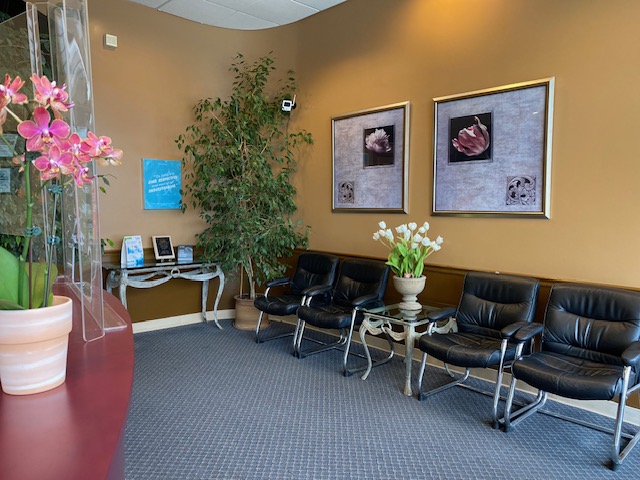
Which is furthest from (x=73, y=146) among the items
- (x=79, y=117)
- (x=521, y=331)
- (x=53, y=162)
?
(x=521, y=331)

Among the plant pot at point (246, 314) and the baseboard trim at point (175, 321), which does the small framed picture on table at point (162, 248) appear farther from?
the plant pot at point (246, 314)

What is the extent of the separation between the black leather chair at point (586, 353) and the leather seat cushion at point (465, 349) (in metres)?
0.17

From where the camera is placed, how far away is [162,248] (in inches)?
202

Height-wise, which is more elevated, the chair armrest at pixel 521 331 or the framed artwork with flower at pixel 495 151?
the framed artwork with flower at pixel 495 151

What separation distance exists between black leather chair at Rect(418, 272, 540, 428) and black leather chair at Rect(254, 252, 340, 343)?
4.82 feet

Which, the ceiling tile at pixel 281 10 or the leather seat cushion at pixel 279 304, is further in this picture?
the ceiling tile at pixel 281 10

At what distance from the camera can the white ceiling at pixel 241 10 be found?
4927mm

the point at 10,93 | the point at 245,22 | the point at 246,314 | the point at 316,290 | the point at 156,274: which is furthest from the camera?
the point at 245,22

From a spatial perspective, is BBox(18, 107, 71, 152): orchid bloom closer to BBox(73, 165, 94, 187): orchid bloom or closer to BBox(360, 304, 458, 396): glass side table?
BBox(73, 165, 94, 187): orchid bloom

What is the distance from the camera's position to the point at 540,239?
3.56 m

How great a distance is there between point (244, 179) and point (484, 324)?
114 inches

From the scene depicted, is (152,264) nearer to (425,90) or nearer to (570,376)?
(425,90)

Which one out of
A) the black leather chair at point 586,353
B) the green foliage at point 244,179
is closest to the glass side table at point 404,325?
the black leather chair at point 586,353

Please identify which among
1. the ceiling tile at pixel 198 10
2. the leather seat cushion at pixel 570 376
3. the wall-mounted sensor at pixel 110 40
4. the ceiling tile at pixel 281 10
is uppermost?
the ceiling tile at pixel 281 10
